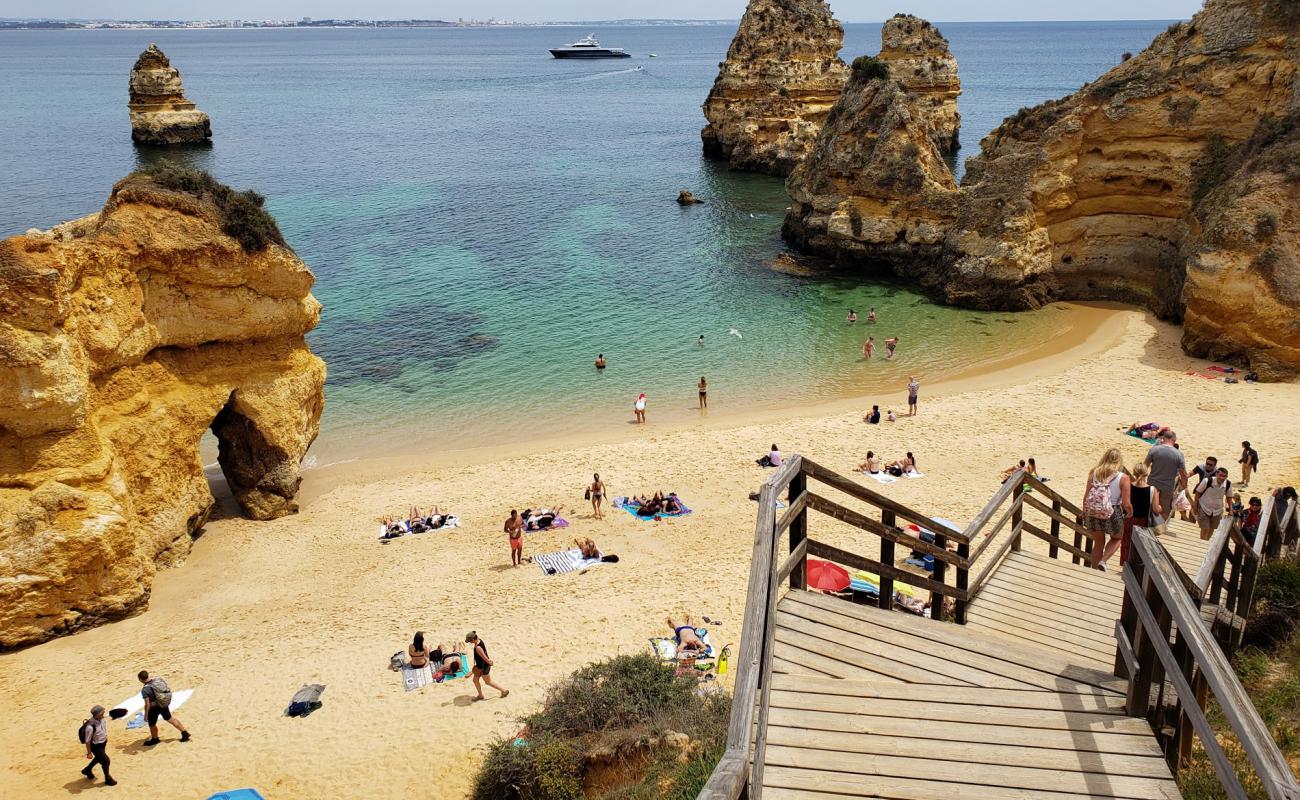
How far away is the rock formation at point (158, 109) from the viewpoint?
7938 centimetres

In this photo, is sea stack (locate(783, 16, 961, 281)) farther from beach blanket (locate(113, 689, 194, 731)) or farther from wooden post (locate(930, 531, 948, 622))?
beach blanket (locate(113, 689, 194, 731))

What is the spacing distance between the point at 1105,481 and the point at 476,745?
331 inches

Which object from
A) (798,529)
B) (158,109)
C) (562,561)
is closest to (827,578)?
(562,561)

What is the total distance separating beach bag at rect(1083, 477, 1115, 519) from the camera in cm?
983

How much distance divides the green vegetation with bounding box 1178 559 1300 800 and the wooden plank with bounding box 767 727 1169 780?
59 cm

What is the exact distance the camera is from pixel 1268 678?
7.66 metres

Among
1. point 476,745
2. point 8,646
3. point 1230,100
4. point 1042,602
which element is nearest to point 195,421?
point 8,646

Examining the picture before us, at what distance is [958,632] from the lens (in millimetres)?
6109

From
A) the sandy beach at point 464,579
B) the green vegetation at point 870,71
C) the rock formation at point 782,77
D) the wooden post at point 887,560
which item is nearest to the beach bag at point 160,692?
the sandy beach at point 464,579

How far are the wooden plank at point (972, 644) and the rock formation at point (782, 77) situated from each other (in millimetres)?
61270

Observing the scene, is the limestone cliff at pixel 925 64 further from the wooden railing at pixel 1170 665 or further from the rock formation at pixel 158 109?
the wooden railing at pixel 1170 665

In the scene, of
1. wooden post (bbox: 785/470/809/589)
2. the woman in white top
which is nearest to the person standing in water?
the woman in white top

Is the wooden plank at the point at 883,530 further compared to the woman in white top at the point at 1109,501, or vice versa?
the woman in white top at the point at 1109,501

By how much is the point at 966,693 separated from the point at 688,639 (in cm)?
861
